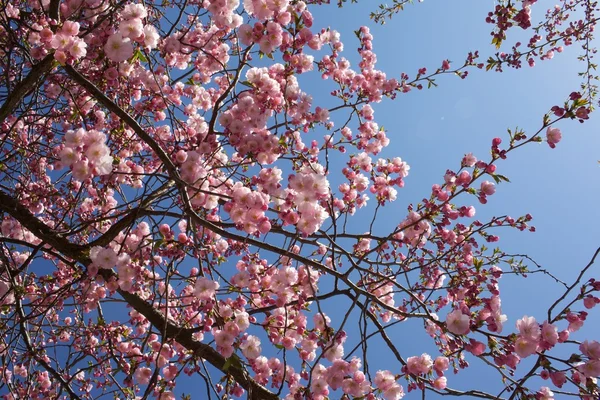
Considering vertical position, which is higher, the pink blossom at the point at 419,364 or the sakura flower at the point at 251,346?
the sakura flower at the point at 251,346

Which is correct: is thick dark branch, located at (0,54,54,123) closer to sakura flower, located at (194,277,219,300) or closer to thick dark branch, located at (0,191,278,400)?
thick dark branch, located at (0,191,278,400)

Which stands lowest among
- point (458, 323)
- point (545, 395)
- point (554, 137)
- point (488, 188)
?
point (545, 395)

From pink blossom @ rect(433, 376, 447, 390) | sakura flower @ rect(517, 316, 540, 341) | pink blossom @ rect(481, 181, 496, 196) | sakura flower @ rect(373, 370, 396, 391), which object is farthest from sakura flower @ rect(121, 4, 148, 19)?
pink blossom @ rect(433, 376, 447, 390)

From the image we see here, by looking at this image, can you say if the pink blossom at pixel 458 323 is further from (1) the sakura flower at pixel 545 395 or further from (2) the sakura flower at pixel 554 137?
(2) the sakura flower at pixel 554 137

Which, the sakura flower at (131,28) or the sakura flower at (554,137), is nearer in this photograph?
the sakura flower at (554,137)

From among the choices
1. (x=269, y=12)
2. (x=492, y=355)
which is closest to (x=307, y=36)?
(x=269, y=12)

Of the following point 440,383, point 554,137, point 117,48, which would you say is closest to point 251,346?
point 440,383

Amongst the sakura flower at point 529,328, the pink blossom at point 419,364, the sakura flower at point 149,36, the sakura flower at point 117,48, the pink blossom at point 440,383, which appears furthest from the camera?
the sakura flower at point 149,36

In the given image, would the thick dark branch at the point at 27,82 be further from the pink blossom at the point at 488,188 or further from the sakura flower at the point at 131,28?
the pink blossom at the point at 488,188

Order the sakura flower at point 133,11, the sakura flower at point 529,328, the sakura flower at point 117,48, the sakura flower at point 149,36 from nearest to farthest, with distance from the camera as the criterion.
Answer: the sakura flower at point 529,328 < the sakura flower at point 117,48 < the sakura flower at point 133,11 < the sakura flower at point 149,36

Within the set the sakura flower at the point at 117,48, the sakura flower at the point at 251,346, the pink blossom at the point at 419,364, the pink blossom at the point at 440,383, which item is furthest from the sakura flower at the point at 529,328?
the sakura flower at the point at 117,48

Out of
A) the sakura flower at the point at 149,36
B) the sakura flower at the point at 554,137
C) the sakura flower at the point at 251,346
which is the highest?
the sakura flower at the point at 149,36

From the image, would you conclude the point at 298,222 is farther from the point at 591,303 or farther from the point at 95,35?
the point at 95,35

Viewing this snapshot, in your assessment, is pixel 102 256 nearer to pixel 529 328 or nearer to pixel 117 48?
pixel 117 48
